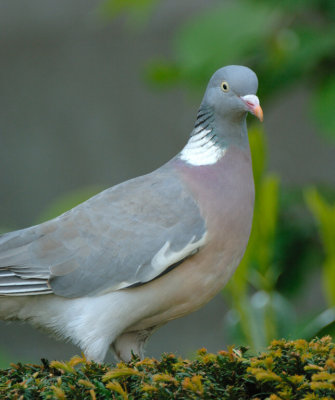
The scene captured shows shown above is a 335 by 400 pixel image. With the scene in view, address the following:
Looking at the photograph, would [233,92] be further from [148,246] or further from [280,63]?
[280,63]

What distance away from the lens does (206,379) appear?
1848mm

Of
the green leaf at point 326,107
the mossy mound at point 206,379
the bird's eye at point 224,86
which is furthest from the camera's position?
the green leaf at point 326,107

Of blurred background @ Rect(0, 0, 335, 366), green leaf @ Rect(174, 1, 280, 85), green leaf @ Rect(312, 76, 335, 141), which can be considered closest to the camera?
green leaf @ Rect(312, 76, 335, 141)

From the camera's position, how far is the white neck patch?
9.16 ft

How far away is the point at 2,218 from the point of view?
6316 mm

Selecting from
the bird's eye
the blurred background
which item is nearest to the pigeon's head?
the bird's eye

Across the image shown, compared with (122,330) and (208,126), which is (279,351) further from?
(208,126)

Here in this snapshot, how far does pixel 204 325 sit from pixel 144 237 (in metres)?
3.92

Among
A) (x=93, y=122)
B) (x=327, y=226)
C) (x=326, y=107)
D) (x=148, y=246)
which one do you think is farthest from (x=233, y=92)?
(x=93, y=122)

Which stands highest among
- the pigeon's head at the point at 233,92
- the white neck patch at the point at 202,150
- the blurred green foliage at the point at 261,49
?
the blurred green foliage at the point at 261,49

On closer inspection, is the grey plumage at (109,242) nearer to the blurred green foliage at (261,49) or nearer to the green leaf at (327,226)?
the green leaf at (327,226)

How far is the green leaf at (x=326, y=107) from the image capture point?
4.47 meters

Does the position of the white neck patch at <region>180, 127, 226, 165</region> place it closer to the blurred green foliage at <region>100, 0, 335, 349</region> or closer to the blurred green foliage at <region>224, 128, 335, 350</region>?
the blurred green foliage at <region>224, 128, 335, 350</region>

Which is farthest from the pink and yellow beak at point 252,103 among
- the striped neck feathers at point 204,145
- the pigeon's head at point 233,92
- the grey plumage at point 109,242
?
the grey plumage at point 109,242
